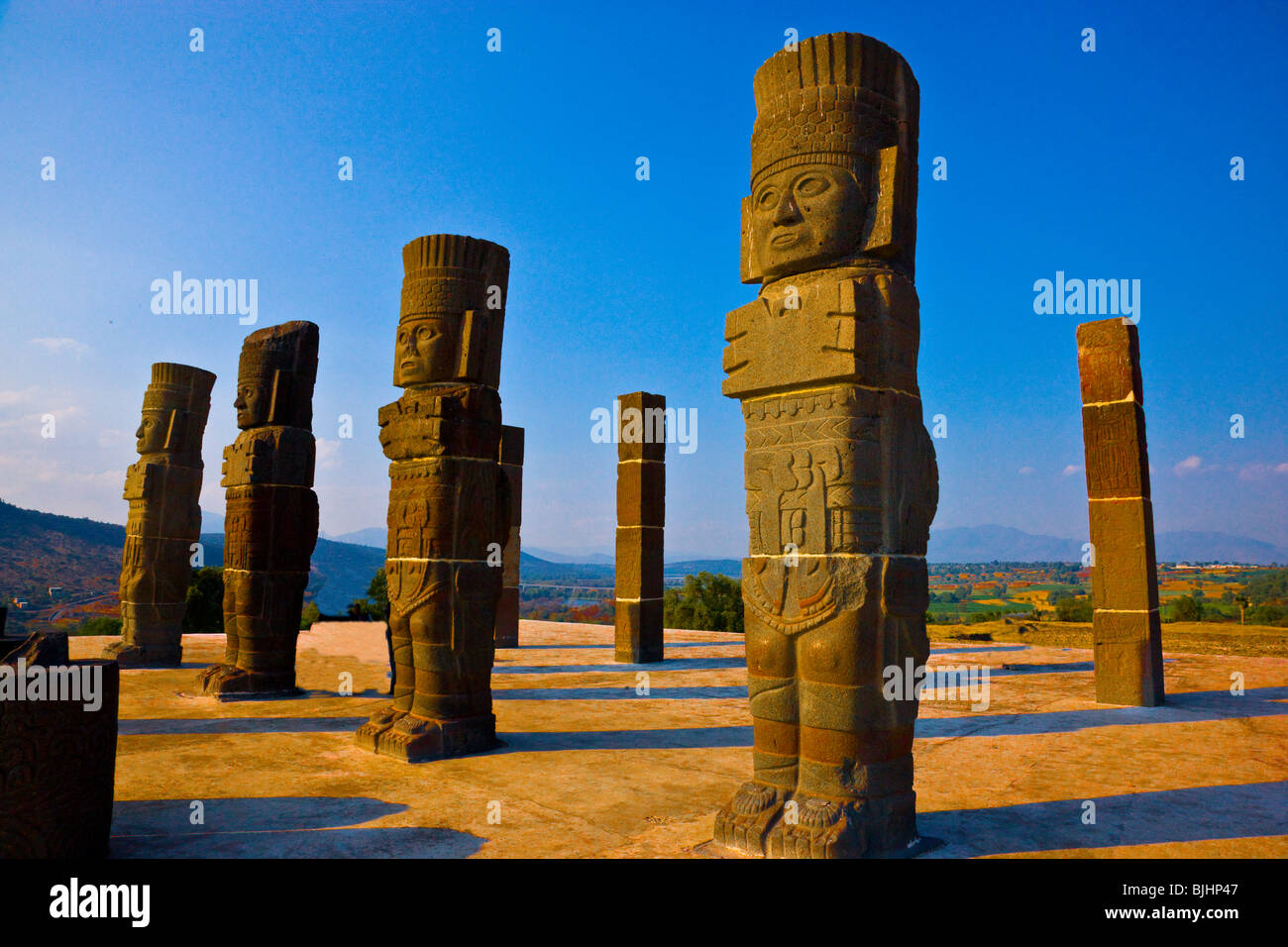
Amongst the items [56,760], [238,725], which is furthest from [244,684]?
[56,760]

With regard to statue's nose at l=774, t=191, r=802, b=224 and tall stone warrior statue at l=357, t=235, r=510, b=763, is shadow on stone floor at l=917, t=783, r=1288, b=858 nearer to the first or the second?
statue's nose at l=774, t=191, r=802, b=224

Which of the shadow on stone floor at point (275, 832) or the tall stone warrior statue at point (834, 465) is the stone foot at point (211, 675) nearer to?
the shadow on stone floor at point (275, 832)

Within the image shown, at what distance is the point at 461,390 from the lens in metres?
7.48

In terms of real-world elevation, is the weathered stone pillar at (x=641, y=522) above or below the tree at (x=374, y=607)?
above

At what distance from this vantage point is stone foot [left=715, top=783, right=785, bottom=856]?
4406mm

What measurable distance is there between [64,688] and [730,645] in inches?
536

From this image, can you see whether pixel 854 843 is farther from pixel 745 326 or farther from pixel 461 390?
pixel 461 390

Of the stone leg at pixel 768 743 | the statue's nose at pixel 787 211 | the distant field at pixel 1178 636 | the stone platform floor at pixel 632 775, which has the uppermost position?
the statue's nose at pixel 787 211

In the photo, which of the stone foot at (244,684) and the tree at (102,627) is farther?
the tree at (102,627)

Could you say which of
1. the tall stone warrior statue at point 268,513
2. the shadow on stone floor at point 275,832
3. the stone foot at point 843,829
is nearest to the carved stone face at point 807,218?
the stone foot at point 843,829

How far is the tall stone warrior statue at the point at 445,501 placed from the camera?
7.21 meters

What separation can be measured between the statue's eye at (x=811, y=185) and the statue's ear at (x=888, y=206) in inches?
10.7

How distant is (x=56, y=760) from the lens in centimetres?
396

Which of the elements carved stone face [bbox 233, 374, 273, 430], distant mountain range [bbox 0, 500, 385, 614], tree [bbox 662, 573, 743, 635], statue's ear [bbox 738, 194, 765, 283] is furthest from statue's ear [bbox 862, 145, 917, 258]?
distant mountain range [bbox 0, 500, 385, 614]
